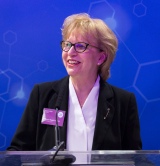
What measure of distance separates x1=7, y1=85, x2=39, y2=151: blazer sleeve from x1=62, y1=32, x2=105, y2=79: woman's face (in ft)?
0.97

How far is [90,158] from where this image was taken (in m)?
0.92

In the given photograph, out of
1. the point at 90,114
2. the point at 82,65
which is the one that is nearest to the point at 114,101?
the point at 90,114

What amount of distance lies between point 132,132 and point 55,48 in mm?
958

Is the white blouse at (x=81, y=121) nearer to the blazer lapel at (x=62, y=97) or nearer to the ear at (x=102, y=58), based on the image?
the blazer lapel at (x=62, y=97)

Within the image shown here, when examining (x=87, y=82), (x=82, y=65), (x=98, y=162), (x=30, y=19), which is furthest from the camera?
(x=30, y=19)

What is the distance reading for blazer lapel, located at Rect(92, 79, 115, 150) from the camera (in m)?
1.67

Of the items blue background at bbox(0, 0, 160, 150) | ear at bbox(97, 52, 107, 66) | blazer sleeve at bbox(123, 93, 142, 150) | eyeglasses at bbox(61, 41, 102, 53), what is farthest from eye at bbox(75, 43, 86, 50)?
blue background at bbox(0, 0, 160, 150)

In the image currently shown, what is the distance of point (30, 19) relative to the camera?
7.68 ft

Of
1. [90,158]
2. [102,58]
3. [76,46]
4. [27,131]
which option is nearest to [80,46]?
[76,46]

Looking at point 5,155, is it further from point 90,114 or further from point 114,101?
point 114,101

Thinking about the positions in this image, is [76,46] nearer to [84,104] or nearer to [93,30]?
[93,30]

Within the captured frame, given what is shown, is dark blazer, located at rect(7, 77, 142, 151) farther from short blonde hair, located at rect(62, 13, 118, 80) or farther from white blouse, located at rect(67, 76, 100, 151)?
short blonde hair, located at rect(62, 13, 118, 80)

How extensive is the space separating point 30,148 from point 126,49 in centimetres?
114

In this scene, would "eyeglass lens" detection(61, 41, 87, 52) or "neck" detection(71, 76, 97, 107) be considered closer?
"eyeglass lens" detection(61, 41, 87, 52)
